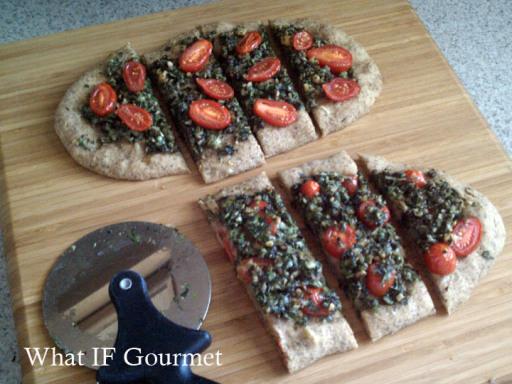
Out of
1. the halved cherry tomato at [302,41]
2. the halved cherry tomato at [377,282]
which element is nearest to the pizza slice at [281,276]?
the halved cherry tomato at [377,282]

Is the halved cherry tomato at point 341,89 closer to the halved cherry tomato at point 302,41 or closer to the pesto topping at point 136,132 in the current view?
the halved cherry tomato at point 302,41

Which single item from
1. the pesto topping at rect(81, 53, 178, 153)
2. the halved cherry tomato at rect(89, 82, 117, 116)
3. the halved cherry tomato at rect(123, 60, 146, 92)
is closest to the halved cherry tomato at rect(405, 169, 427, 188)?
the pesto topping at rect(81, 53, 178, 153)

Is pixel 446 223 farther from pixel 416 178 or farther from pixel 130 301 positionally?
pixel 130 301

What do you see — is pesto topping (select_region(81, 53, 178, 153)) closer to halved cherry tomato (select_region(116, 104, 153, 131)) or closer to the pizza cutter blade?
halved cherry tomato (select_region(116, 104, 153, 131))

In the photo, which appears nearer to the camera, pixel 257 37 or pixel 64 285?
pixel 64 285

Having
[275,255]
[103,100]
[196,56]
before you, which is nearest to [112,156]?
[103,100]

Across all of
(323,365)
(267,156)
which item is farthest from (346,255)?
(267,156)

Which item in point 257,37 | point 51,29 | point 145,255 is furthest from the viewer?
point 51,29

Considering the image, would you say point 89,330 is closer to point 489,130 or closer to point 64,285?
point 64,285
